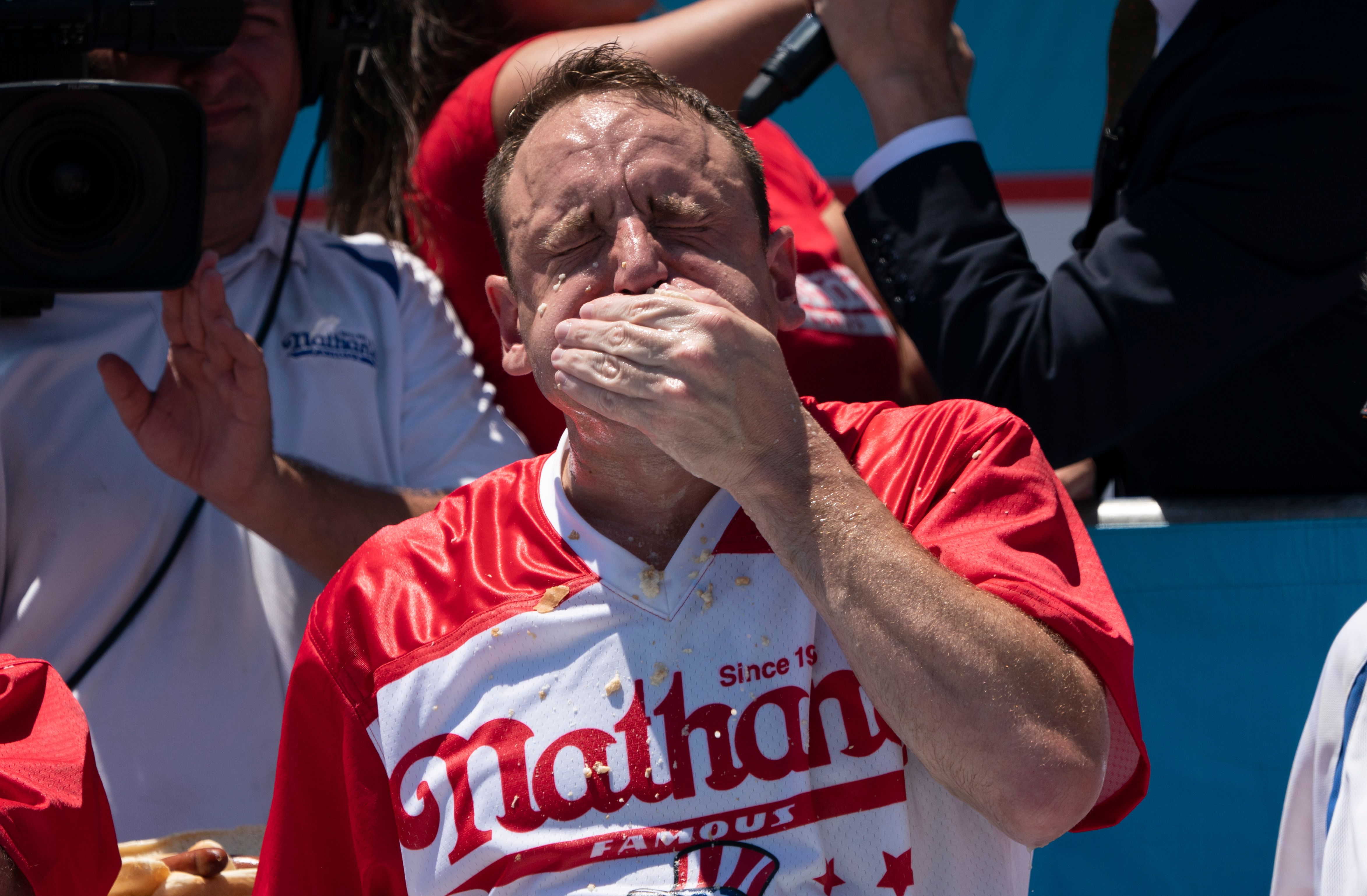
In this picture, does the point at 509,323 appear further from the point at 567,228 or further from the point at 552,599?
the point at 552,599

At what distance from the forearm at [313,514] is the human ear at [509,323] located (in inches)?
18.9

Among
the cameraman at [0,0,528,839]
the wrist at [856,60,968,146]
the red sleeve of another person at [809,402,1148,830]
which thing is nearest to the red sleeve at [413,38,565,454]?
the cameraman at [0,0,528,839]

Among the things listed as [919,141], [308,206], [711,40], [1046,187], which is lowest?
[1046,187]

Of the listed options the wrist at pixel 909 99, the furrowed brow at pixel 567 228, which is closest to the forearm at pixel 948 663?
the furrowed brow at pixel 567 228

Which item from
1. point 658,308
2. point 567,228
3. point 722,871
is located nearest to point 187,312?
point 567,228

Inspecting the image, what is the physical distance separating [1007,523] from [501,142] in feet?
3.36

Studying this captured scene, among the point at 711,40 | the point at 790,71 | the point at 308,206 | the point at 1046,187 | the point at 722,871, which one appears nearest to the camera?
the point at 722,871

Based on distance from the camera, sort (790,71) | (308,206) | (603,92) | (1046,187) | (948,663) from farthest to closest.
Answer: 1. (308,206)
2. (1046,187)
3. (790,71)
4. (603,92)
5. (948,663)

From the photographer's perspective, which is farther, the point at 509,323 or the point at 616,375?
the point at 509,323

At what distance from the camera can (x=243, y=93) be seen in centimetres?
219

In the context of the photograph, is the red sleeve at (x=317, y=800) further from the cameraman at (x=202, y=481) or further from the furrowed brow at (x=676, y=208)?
A: the furrowed brow at (x=676, y=208)

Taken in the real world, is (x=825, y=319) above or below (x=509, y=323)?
below

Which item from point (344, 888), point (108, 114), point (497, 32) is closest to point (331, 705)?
point (344, 888)

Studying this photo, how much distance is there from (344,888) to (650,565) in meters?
0.50
